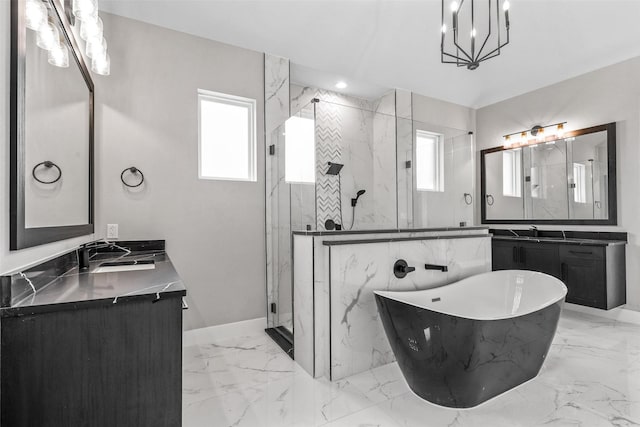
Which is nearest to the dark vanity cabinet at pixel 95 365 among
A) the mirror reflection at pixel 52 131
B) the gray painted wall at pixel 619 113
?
the mirror reflection at pixel 52 131

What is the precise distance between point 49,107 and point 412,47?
3.28 metres

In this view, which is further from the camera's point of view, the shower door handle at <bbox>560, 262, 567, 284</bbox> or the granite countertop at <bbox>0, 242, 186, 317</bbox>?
the shower door handle at <bbox>560, 262, 567, 284</bbox>

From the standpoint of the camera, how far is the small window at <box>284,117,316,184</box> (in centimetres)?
245

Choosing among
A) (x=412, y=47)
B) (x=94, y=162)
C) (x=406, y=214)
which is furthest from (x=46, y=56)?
(x=412, y=47)

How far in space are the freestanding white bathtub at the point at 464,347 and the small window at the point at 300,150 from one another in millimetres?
1083

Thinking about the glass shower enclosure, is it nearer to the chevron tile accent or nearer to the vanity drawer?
the chevron tile accent

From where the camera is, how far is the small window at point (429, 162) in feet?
10.0

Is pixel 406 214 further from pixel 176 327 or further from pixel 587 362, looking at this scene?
pixel 176 327

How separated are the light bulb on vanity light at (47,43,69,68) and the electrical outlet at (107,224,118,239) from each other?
50.4 inches

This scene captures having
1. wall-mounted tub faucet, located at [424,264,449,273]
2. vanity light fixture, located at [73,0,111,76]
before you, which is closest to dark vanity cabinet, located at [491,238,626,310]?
wall-mounted tub faucet, located at [424,264,449,273]

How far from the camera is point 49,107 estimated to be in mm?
1365

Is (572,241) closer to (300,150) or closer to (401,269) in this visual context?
(401,269)

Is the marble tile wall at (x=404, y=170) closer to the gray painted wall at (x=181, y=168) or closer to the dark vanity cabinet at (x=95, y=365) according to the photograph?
the gray painted wall at (x=181, y=168)

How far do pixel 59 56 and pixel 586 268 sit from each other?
4.45 metres
